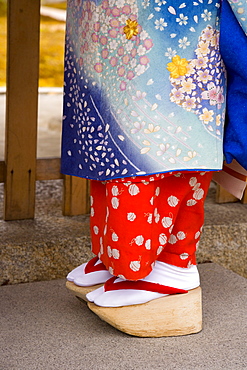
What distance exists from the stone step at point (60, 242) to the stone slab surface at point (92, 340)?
132mm

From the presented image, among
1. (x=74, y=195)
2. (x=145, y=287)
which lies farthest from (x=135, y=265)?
(x=74, y=195)

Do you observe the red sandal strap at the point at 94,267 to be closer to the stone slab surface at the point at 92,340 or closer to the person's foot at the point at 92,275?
the person's foot at the point at 92,275

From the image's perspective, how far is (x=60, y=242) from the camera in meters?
2.05

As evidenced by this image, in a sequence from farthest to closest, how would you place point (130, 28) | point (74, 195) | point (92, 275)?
point (74, 195)
point (92, 275)
point (130, 28)

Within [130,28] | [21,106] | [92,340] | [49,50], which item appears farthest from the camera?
[49,50]

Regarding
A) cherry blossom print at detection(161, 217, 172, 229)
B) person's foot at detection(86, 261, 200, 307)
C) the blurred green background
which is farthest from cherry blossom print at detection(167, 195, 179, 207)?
the blurred green background

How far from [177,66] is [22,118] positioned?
90cm

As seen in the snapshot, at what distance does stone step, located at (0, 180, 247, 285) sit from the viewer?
1992mm

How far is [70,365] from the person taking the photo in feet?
4.67

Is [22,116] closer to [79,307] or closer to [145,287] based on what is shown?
[79,307]

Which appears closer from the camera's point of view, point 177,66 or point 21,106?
point 177,66

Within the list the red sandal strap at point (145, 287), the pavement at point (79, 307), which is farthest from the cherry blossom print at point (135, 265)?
the pavement at point (79, 307)

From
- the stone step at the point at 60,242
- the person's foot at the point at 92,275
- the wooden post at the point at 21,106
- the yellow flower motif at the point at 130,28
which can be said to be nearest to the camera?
the yellow flower motif at the point at 130,28

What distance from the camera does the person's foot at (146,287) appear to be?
1564 mm
